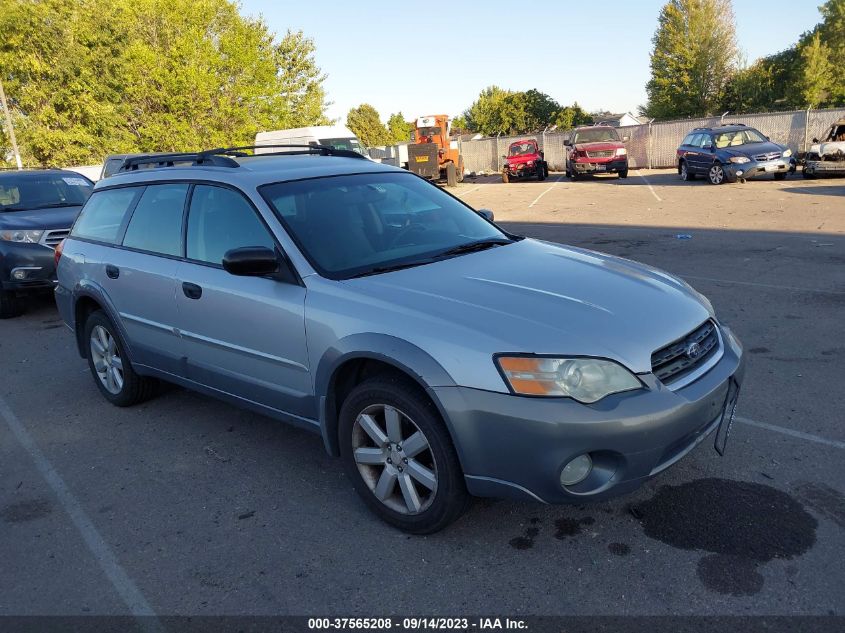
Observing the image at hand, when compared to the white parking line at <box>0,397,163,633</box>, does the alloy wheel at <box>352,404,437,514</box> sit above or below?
above

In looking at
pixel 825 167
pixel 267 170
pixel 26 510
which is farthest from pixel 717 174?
pixel 26 510

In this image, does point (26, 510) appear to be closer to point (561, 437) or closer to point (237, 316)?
point (237, 316)

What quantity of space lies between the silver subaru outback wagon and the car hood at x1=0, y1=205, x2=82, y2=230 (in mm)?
4466

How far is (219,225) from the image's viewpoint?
3984mm

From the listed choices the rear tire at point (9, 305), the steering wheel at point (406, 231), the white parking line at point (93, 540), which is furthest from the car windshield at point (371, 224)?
the rear tire at point (9, 305)

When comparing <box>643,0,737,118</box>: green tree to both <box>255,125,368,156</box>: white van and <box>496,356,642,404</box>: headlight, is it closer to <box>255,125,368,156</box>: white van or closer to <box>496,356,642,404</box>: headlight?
<box>255,125,368,156</box>: white van

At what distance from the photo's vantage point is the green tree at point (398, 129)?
356 ft

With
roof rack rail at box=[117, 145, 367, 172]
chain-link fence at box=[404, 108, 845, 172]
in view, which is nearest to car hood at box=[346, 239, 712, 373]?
roof rack rail at box=[117, 145, 367, 172]

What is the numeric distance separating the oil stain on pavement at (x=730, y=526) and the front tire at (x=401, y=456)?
0.97m

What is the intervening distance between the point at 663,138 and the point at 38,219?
29.2m

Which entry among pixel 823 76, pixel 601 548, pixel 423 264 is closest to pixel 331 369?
pixel 423 264

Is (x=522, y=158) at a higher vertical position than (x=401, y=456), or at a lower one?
lower

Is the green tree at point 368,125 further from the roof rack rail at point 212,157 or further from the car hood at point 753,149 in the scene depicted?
the roof rack rail at point 212,157

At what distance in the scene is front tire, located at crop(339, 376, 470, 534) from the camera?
2.89 metres
